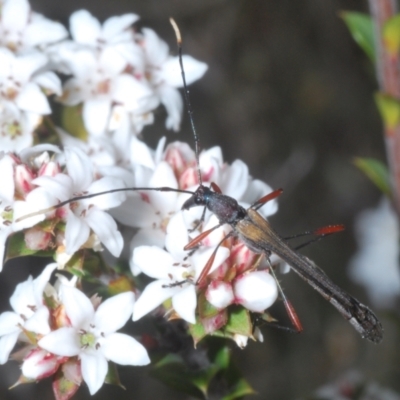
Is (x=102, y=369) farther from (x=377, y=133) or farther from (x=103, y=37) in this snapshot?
(x=377, y=133)

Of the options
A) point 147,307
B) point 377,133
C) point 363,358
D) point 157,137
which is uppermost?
point 147,307

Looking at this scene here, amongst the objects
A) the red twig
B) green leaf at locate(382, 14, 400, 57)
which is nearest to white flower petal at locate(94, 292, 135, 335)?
the red twig

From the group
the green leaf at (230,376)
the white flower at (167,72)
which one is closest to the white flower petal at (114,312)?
the green leaf at (230,376)

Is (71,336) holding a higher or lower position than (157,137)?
higher

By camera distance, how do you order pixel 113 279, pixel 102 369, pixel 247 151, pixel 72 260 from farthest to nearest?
pixel 247 151, pixel 113 279, pixel 72 260, pixel 102 369

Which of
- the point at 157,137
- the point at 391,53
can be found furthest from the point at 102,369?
the point at 157,137

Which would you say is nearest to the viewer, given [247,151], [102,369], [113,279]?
[102,369]

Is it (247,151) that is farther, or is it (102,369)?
(247,151)
